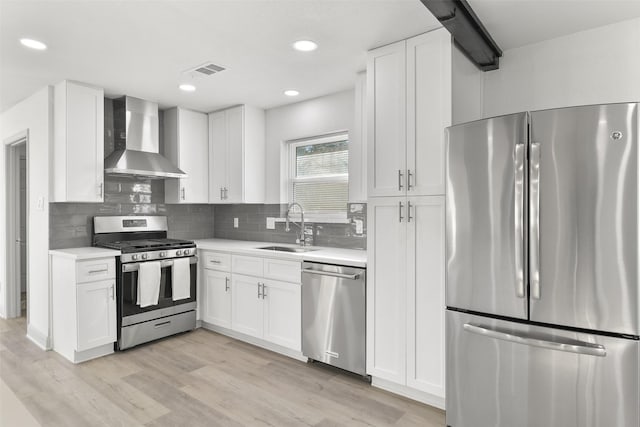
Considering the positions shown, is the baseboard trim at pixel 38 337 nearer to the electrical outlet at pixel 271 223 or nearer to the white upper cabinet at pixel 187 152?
the white upper cabinet at pixel 187 152

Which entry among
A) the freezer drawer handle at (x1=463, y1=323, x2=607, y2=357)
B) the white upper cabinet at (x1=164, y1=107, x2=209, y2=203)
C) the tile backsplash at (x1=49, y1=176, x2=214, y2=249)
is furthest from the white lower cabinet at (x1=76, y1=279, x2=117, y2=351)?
the freezer drawer handle at (x1=463, y1=323, x2=607, y2=357)

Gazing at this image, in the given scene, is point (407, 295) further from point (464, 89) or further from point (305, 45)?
point (305, 45)

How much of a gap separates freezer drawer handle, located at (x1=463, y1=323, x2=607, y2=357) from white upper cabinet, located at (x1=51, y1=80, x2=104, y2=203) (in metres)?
3.46

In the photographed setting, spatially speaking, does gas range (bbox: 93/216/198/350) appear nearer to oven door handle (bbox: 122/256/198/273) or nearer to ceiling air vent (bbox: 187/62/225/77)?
oven door handle (bbox: 122/256/198/273)

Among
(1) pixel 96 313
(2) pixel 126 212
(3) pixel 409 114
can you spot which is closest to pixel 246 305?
(1) pixel 96 313

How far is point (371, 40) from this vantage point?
2.62 meters

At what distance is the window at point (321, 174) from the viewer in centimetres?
383

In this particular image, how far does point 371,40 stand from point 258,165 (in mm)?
2122

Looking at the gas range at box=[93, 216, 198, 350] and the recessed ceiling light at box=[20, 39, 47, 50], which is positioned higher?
the recessed ceiling light at box=[20, 39, 47, 50]

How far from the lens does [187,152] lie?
14.5 feet

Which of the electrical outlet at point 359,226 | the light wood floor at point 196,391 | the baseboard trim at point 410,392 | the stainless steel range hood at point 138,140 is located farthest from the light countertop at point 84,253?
the baseboard trim at point 410,392

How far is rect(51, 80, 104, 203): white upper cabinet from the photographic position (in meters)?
3.44

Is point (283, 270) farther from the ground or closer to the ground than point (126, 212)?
closer to the ground

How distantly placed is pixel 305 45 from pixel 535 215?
1.84 meters
